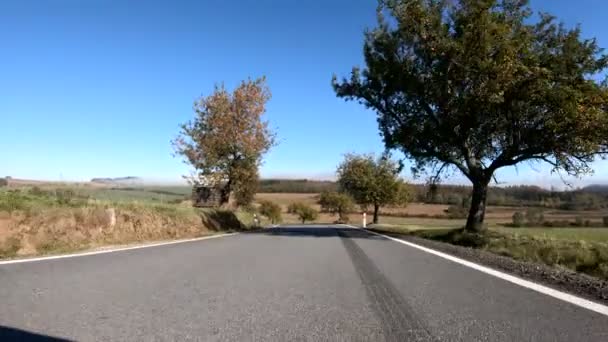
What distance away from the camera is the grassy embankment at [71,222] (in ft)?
39.9

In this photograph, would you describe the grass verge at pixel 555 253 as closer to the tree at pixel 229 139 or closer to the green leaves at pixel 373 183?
the tree at pixel 229 139

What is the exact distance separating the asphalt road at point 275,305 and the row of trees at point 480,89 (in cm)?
1150

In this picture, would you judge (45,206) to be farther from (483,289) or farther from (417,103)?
(417,103)

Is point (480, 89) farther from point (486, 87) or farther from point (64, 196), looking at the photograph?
point (64, 196)

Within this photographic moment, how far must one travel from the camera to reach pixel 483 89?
17891mm

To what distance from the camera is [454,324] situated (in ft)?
15.0

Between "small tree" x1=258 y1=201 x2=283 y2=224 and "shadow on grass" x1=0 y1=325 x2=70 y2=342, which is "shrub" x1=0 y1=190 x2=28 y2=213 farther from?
"small tree" x1=258 y1=201 x2=283 y2=224

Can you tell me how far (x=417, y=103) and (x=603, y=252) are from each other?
10.8 metres

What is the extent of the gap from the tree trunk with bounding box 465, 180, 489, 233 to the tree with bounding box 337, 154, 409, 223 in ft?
95.6

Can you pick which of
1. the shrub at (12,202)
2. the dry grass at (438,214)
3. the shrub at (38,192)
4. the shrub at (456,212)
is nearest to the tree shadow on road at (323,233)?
the shrub at (38,192)

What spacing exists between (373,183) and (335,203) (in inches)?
1616

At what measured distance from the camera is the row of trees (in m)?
17.6

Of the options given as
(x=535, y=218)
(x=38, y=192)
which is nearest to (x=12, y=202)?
(x=38, y=192)

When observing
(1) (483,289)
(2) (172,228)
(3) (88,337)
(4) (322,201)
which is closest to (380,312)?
(1) (483,289)
